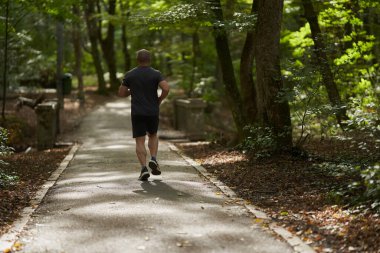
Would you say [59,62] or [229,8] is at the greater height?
[229,8]

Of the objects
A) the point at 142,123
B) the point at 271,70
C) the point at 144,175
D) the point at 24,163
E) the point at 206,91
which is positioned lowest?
the point at 24,163

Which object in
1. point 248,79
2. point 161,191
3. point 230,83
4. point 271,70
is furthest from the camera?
point 230,83

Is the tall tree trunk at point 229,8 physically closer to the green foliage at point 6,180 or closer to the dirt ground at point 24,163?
the dirt ground at point 24,163

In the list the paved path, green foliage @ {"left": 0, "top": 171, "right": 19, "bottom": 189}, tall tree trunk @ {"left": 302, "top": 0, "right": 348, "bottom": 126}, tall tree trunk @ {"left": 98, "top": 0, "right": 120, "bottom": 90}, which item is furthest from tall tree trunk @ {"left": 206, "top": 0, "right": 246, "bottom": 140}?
tall tree trunk @ {"left": 98, "top": 0, "right": 120, "bottom": 90}

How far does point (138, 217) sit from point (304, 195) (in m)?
2.58

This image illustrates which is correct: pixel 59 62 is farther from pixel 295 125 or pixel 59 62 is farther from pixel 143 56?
pixel 143 56

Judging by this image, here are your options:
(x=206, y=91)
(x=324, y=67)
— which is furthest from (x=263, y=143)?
(x=206, y=91)

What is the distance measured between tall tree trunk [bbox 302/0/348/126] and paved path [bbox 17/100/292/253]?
278 centimetres

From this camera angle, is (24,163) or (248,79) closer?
(24,163)

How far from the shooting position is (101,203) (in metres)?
7.80

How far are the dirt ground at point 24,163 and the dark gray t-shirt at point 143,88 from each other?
2.13 m

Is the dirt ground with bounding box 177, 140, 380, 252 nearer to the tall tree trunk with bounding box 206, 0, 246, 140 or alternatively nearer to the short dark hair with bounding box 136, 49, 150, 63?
the tall tree trunk with bounding box 206, 0, 246, 140

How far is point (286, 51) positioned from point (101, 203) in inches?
682

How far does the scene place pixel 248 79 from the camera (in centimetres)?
1402
